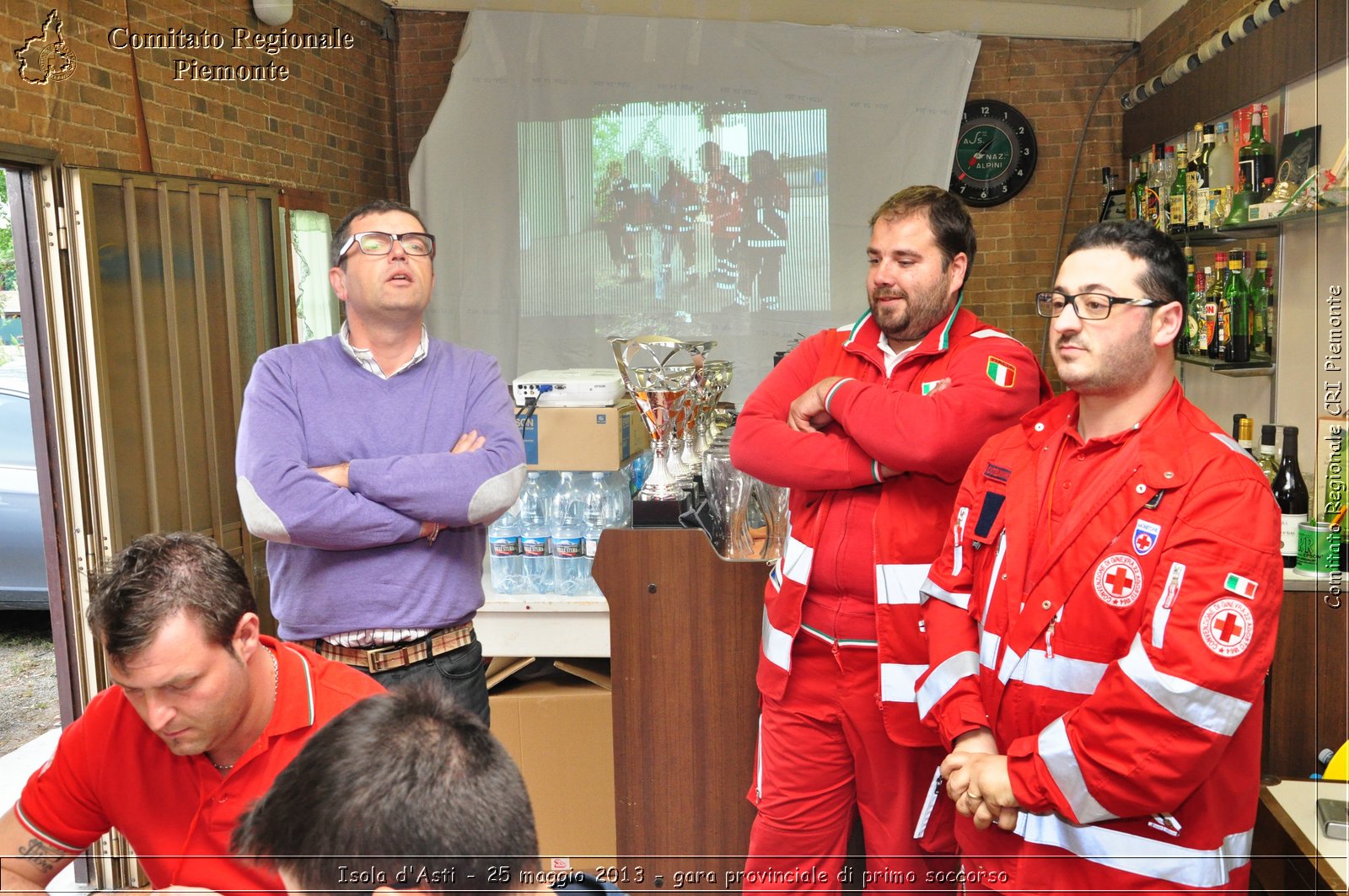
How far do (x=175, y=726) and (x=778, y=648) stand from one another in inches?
44.8

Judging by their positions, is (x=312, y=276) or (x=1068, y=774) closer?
(x=1068, y=774)

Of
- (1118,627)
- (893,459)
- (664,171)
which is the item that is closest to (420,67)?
(664,171)

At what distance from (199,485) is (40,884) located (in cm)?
227

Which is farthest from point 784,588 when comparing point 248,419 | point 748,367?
point 748,367

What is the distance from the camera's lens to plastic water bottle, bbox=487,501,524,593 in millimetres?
2672

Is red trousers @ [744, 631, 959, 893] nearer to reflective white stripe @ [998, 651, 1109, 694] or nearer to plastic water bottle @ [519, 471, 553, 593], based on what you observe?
reflective white stripe @ [998, 651, 1109, 694]

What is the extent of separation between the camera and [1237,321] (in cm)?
353

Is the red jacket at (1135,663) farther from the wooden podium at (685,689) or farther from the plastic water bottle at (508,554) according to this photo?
the plastic water bottle at (508,554)

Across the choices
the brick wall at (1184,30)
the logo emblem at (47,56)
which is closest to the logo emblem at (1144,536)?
the logo emblem at (47,56)

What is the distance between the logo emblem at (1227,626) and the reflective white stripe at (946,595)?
15.6 inches

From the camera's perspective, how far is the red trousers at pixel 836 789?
1.94m

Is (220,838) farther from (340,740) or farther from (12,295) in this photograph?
(12,295)

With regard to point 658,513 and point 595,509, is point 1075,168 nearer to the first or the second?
point 595,509

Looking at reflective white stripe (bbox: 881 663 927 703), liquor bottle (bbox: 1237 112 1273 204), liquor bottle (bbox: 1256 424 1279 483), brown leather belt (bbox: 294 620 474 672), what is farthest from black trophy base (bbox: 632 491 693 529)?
liquor bottle (bbox: 1237 112 1273 204)
